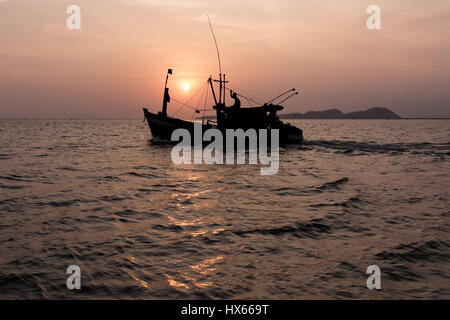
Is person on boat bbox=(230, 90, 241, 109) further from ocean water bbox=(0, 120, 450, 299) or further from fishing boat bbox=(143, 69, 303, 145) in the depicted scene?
ocean water bbox=(0, 120, 450, 299)

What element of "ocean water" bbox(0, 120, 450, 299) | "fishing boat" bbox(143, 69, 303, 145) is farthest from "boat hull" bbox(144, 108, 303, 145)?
"ocean water" bbox(0, 120, 450, 299)

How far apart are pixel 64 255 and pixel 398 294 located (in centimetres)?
654

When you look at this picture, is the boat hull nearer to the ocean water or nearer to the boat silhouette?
the boat silhouette

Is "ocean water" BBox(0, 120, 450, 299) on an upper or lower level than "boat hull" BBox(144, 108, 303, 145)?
lower

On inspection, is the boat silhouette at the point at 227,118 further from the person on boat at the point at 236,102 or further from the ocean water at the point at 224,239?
the ocean water at the point at 224,239

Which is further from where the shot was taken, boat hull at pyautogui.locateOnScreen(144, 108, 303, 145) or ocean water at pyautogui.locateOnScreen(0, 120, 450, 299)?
boat hull at pyautogui.locateOnScreen(144, 108, 303, 145)

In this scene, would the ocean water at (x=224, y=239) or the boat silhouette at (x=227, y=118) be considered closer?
the ocean water at (x=224, y=239)

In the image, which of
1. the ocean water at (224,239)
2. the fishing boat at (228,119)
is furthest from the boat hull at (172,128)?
the ocean water at (224,239)

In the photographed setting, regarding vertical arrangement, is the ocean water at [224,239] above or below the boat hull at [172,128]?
below

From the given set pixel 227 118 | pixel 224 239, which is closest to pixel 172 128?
pixel 227 118

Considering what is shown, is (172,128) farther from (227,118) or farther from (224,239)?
(224,239)
